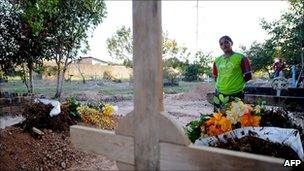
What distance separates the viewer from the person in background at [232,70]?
15.2 feet

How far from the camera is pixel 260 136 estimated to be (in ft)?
8.04

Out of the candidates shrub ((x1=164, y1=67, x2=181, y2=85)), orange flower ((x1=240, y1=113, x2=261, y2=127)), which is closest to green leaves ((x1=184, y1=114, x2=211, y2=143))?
orange flower ((x1=240, y1=113, x2=261, y2=127))

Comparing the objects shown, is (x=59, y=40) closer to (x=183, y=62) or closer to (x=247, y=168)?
(x=247, y=168)

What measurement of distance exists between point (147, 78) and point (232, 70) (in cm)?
341

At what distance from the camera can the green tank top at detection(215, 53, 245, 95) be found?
4660 mm

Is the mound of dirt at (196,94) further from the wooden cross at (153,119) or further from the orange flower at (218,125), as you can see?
the wooden cross at (153,119)

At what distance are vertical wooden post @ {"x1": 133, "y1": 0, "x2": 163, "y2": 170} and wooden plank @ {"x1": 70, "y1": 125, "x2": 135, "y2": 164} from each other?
0.09 meters

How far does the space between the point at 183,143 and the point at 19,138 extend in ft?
14.0

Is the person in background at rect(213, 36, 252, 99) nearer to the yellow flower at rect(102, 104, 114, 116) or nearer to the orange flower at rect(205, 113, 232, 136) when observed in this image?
the orange flower at rect(205, 113, 232, 136)

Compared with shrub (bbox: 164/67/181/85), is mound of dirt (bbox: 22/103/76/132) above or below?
below

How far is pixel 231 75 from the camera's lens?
4691mm

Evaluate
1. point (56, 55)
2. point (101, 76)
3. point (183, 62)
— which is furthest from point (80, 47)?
point (101, 76)

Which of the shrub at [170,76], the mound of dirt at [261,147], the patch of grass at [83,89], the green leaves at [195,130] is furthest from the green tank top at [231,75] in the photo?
the shrub at [170,76]

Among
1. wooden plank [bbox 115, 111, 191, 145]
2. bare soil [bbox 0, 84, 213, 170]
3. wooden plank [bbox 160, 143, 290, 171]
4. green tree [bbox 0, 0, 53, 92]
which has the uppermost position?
green tree [bbox 0, 0, 53, 92]
